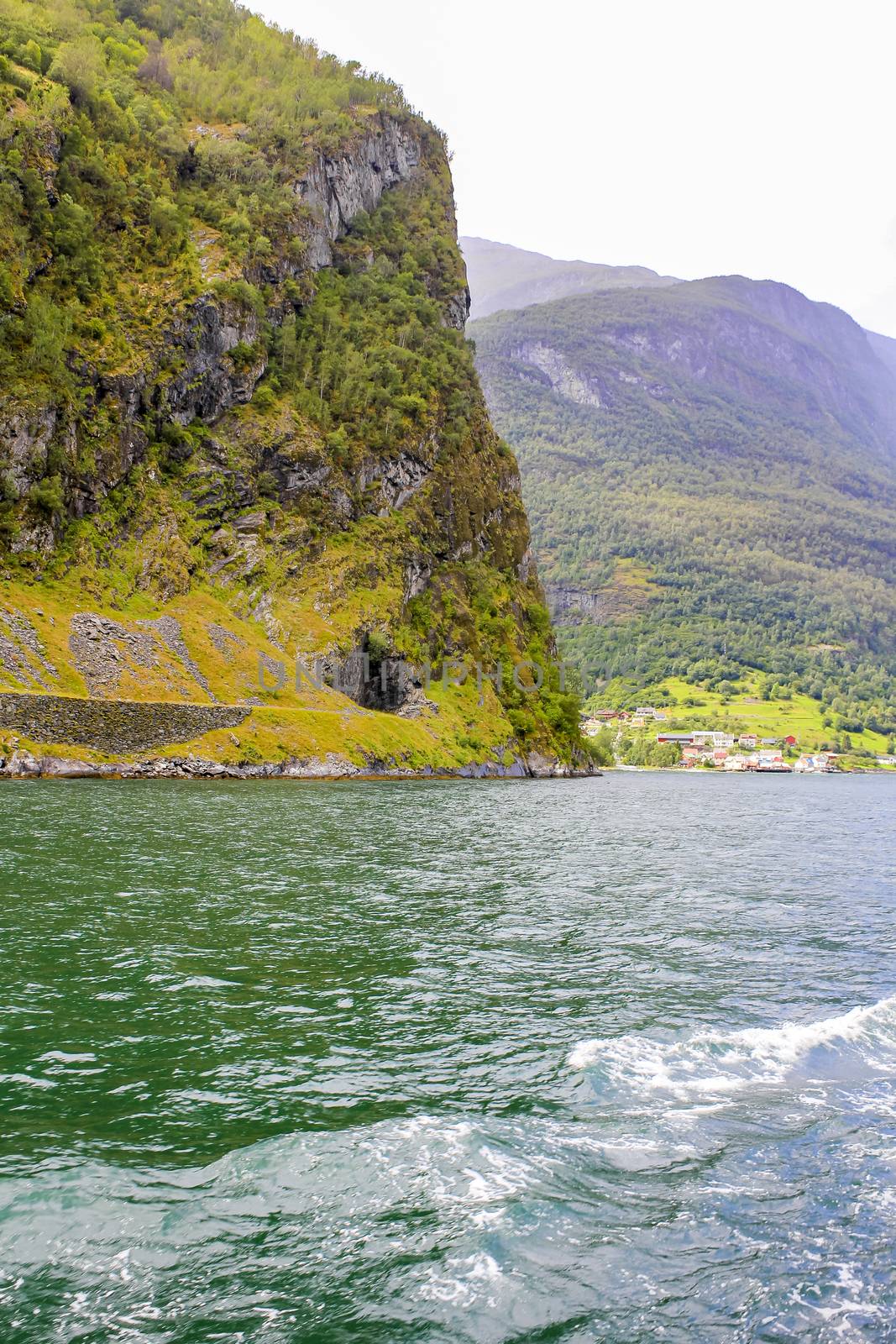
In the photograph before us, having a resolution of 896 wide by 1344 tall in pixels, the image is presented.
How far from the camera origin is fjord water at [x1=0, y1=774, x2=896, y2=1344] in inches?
334

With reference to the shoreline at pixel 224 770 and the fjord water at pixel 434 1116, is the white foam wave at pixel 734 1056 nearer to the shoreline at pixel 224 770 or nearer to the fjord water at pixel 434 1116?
the fjord water at pixel 434 1116

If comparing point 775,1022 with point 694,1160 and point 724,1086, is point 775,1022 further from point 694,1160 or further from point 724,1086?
point 694,1160

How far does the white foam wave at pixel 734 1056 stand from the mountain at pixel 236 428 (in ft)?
204

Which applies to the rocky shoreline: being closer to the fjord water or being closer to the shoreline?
the shoreline

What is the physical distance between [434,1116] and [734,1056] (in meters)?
6.22

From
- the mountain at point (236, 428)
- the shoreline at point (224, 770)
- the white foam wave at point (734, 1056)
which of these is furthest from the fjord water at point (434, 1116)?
the mountain at point (236, 428)

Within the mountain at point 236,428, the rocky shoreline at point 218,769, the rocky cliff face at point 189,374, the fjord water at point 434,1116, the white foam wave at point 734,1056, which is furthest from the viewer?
the rocky cliff face at point 189,374

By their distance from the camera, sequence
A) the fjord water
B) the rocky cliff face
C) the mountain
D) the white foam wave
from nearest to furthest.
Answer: the fjord water
the white foam wave
the mountain
the rocky cliff face

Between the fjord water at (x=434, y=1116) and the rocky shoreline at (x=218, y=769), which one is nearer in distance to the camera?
the fjord water at (x=434, y=1116)

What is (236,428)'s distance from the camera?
119 meters

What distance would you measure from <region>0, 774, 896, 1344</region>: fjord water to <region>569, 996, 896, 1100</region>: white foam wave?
7cm

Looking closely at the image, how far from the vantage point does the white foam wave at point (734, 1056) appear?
14211mm

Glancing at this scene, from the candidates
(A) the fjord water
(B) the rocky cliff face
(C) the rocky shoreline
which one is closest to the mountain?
(B) the rocky cliff face

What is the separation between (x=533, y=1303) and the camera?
8.46 meters
